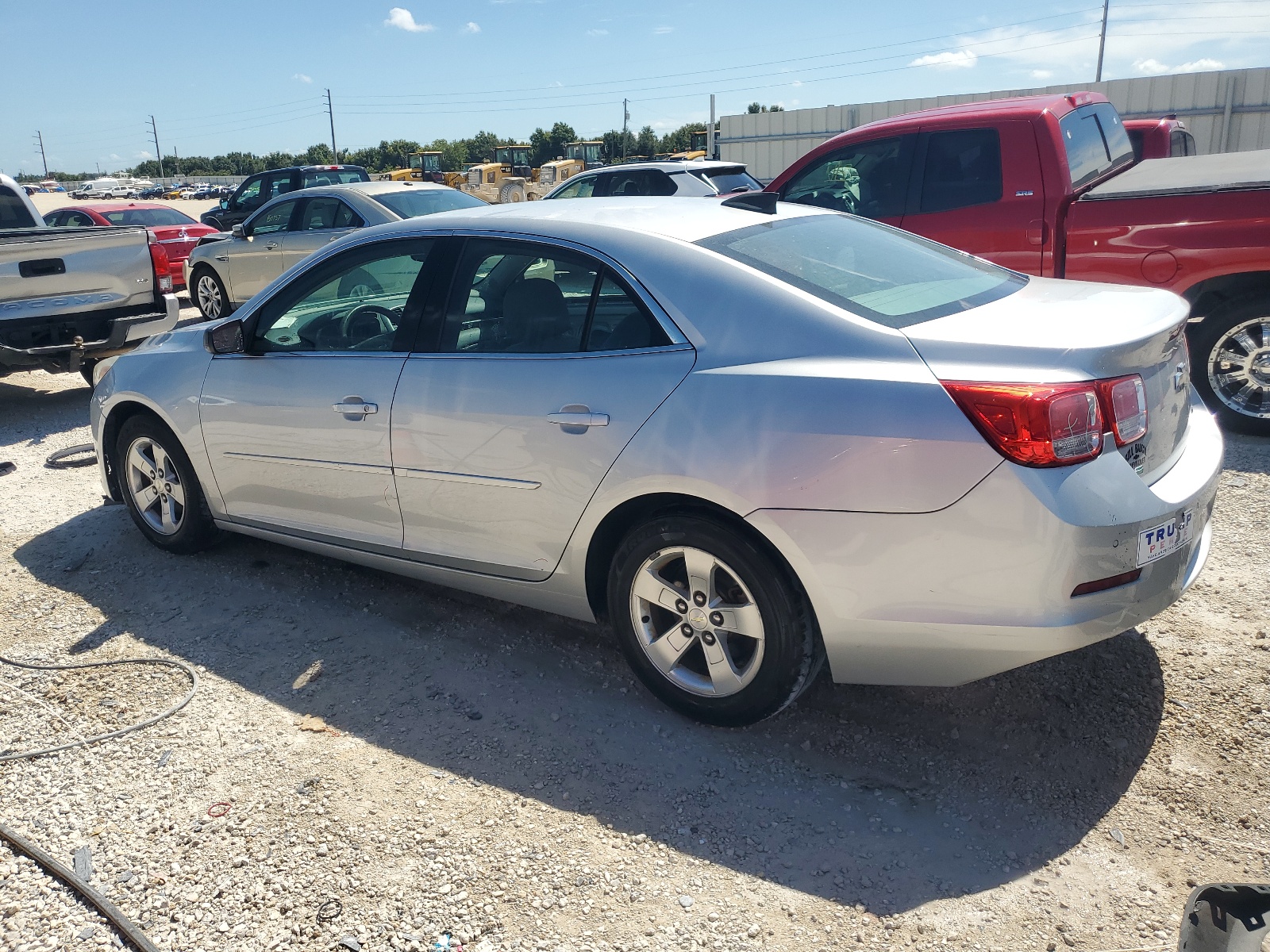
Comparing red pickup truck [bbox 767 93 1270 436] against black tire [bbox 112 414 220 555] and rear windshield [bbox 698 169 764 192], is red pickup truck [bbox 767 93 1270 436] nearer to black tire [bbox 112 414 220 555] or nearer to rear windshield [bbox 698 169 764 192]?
rear windshield [bbox 698 169 764 192]

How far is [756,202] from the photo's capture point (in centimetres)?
390

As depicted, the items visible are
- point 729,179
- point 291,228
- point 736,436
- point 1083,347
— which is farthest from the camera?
point 729,179

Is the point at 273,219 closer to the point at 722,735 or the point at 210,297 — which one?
the point at 210,297

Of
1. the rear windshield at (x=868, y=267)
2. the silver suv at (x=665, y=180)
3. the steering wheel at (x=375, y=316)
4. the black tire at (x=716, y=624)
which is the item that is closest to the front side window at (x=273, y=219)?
the silver suv at (x=665, y=180)

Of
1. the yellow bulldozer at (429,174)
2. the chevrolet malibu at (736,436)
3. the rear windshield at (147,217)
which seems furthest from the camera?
the yellow bulldozer at (429,174)

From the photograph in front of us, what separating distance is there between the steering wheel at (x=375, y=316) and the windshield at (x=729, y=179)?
27.2ft

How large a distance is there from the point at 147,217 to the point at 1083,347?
697 inches

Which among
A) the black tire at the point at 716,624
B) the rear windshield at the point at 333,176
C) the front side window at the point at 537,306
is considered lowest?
the black tire at the point at 716,624

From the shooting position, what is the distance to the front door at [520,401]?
10.8ft

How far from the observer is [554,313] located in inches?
141

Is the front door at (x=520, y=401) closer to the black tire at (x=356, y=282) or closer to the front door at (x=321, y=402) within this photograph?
the front door at (x=321, y=402)

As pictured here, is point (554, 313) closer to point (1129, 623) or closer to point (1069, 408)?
point (1069, 408)

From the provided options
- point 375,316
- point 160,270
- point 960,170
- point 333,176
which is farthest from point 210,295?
point 375,316

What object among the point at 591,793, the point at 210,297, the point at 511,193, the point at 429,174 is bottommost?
the point at 591,793
